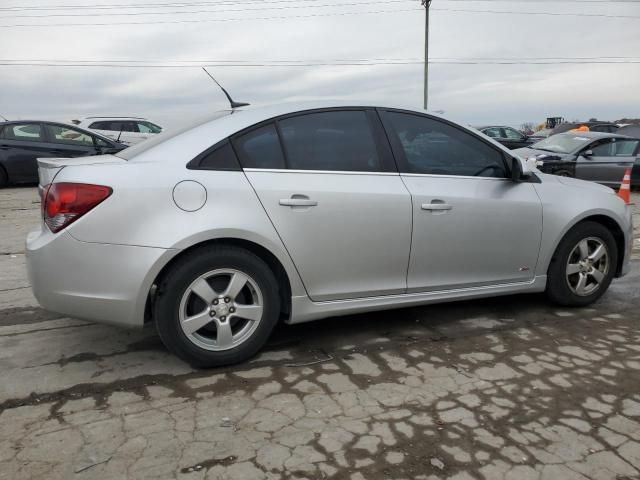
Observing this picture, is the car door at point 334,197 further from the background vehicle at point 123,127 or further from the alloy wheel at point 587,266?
the background vehicle at point 123,127

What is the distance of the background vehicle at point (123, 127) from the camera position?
1700cm

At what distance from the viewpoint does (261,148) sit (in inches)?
138

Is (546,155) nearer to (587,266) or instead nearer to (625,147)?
(625,147)

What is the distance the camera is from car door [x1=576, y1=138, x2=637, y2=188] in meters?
12.0

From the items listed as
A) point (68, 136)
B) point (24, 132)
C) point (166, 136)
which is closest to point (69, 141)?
point (68, 136)

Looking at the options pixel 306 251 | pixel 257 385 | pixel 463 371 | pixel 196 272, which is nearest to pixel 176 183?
pixel 196 272

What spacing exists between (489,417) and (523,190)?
1933 millimetres

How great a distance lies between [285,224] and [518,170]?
1.81 metres

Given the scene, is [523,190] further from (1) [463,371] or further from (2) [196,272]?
(2) [196,272]

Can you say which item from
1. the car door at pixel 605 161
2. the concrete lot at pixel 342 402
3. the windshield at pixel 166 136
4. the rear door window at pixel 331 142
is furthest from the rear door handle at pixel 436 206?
the car door at pixel 605 161

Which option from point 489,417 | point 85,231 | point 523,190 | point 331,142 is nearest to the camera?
point 489,417

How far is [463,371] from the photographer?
3400 mm

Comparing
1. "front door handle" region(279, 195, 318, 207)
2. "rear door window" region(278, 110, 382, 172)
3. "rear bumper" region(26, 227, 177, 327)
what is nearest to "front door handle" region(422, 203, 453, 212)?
"rear door window" region(278, 110, 382, 172)

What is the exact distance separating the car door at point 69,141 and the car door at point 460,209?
10220 millimetres
